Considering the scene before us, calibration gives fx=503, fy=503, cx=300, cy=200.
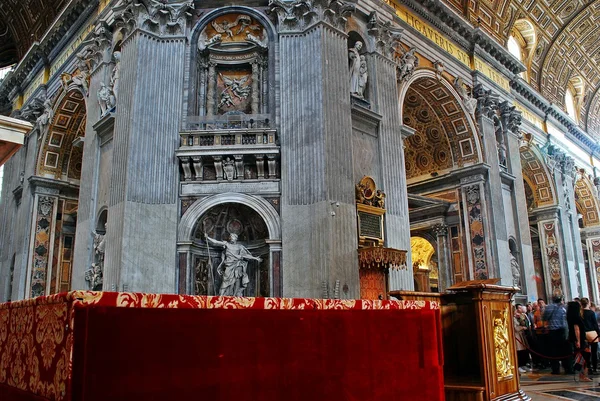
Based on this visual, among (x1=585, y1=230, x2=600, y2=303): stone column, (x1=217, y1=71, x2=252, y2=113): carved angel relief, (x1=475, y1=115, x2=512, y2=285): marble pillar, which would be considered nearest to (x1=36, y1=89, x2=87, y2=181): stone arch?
(x1=217, y1=71, x2=252, y2=113): carved angel relief

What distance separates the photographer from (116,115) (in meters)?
10.5

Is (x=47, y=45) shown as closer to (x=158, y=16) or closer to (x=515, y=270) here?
(x=158, y=16)

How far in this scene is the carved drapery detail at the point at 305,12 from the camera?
10.4 meters

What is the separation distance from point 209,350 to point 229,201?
23.5 feet

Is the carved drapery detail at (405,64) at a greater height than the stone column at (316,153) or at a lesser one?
greater

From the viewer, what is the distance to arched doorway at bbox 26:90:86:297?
14508 mm

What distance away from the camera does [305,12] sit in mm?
10406

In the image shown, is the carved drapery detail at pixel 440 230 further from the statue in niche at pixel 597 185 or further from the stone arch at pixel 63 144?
the statue in niche at pixel 597 185

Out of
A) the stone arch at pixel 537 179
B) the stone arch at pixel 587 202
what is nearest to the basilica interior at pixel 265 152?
the stone arch at pixel 537 179

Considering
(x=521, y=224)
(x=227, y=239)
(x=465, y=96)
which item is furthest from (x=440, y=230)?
(x=227, y=239)

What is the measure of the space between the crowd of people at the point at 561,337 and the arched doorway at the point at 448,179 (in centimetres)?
430

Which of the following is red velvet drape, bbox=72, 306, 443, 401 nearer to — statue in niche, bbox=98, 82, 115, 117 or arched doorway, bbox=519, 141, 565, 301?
statue in niche, bbox=98, 82, 115, 117

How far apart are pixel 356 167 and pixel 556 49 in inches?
625

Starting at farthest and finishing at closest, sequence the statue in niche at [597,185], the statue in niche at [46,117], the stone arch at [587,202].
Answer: the statue in niche at [597,185] → the stone arch at [587,202] → the statue in niche at [46,117]
